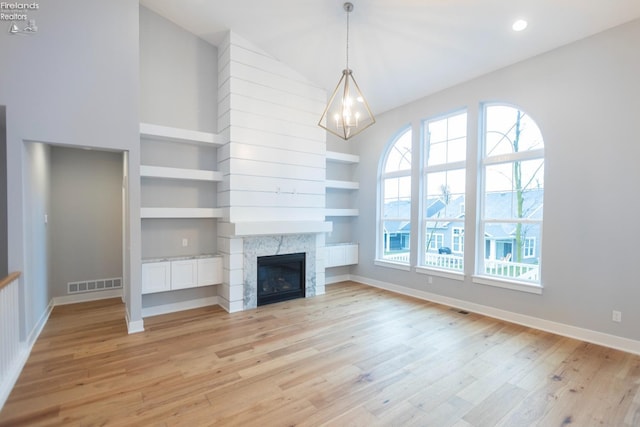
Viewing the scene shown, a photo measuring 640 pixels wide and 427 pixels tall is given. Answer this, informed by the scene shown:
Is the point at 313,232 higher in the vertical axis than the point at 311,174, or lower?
lower

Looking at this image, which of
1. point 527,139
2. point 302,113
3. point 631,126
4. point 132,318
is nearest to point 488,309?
point 527,139

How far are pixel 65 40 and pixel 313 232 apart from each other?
158 inches

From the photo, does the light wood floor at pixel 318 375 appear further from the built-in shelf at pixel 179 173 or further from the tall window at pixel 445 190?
the built-in shelf at pixel 179 173

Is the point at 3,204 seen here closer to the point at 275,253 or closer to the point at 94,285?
the point at 94,285

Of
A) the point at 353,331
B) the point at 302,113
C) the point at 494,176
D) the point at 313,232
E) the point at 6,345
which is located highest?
the point at 302,113

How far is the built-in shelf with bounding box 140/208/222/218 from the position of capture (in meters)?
4.19

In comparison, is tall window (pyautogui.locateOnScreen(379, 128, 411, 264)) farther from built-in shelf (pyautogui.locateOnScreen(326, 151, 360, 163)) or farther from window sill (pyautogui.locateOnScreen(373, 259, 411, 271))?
built-in shelf (pyautogui.locateOnScreen(326, 151, 360, 163))

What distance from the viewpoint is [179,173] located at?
14.4 feet

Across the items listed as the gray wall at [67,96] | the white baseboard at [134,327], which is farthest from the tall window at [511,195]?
the gray wall at [67,96]

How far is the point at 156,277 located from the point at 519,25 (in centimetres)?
549

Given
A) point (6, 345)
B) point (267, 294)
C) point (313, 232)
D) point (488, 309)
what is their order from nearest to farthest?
Result: point (6, 345) → point (488, 309) → point (267, 294) → point (313, 232)

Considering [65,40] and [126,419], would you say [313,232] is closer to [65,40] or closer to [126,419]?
[126,419]

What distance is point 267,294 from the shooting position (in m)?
5.00

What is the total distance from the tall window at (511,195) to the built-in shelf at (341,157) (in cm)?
256
